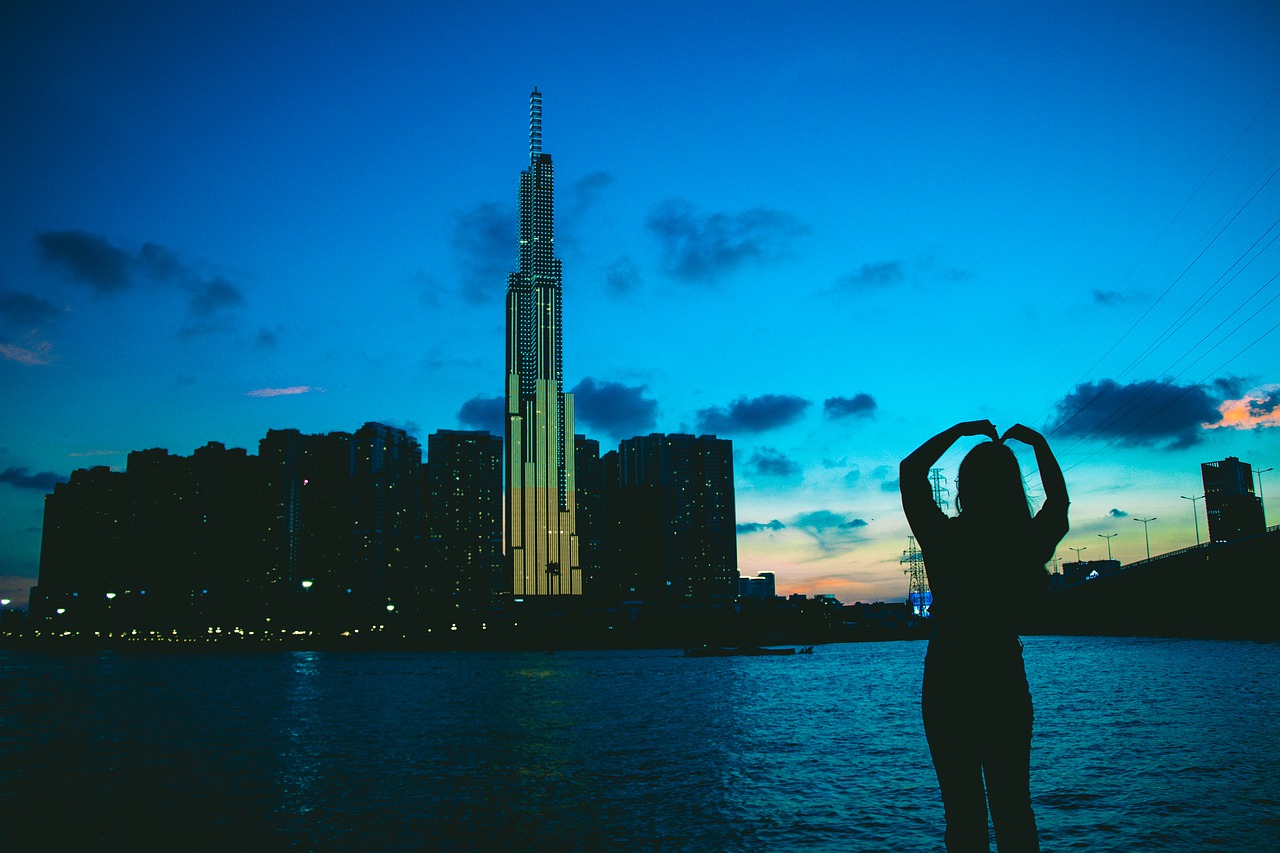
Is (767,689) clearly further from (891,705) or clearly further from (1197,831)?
(1197,831)

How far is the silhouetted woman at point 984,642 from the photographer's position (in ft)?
11.1

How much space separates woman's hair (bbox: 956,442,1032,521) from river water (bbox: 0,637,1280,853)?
799 cm

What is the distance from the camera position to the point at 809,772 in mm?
16188

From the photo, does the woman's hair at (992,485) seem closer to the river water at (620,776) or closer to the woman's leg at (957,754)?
the woman's leg at (957,754)

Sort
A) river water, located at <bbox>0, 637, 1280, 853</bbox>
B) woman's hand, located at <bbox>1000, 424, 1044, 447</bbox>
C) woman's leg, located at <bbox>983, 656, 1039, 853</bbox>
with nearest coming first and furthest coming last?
woman's leg, located at <bbox>983, 656, 1039, 853</bbox> < woman's hand, located at <bbox>1000, 424, 1044, 447</bbox> < river water, located at <bbox>0, 637, 1280, 853</bbox>

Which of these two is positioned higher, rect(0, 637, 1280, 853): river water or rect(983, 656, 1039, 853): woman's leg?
rect(983, 656, 1039, 853): woman's leg

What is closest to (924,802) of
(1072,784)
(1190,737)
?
(1072,784)

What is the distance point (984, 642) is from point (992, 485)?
62 cm

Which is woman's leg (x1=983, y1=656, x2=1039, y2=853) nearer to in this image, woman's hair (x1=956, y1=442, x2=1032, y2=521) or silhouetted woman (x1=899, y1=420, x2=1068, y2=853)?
silhouetted woman (x1=899, y1=420, x2=1068, y2=853)

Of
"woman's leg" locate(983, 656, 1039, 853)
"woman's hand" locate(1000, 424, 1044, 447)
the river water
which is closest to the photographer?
"woman's leg" locate(983, 656, 1039, 853)

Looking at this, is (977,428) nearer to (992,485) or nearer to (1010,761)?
(992,485)

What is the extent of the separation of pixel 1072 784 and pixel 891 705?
19045mm

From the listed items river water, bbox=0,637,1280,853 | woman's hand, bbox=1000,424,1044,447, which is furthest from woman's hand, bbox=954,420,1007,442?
river water, bbox=0,637,1280,853

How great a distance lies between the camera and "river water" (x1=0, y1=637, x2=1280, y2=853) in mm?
11305
